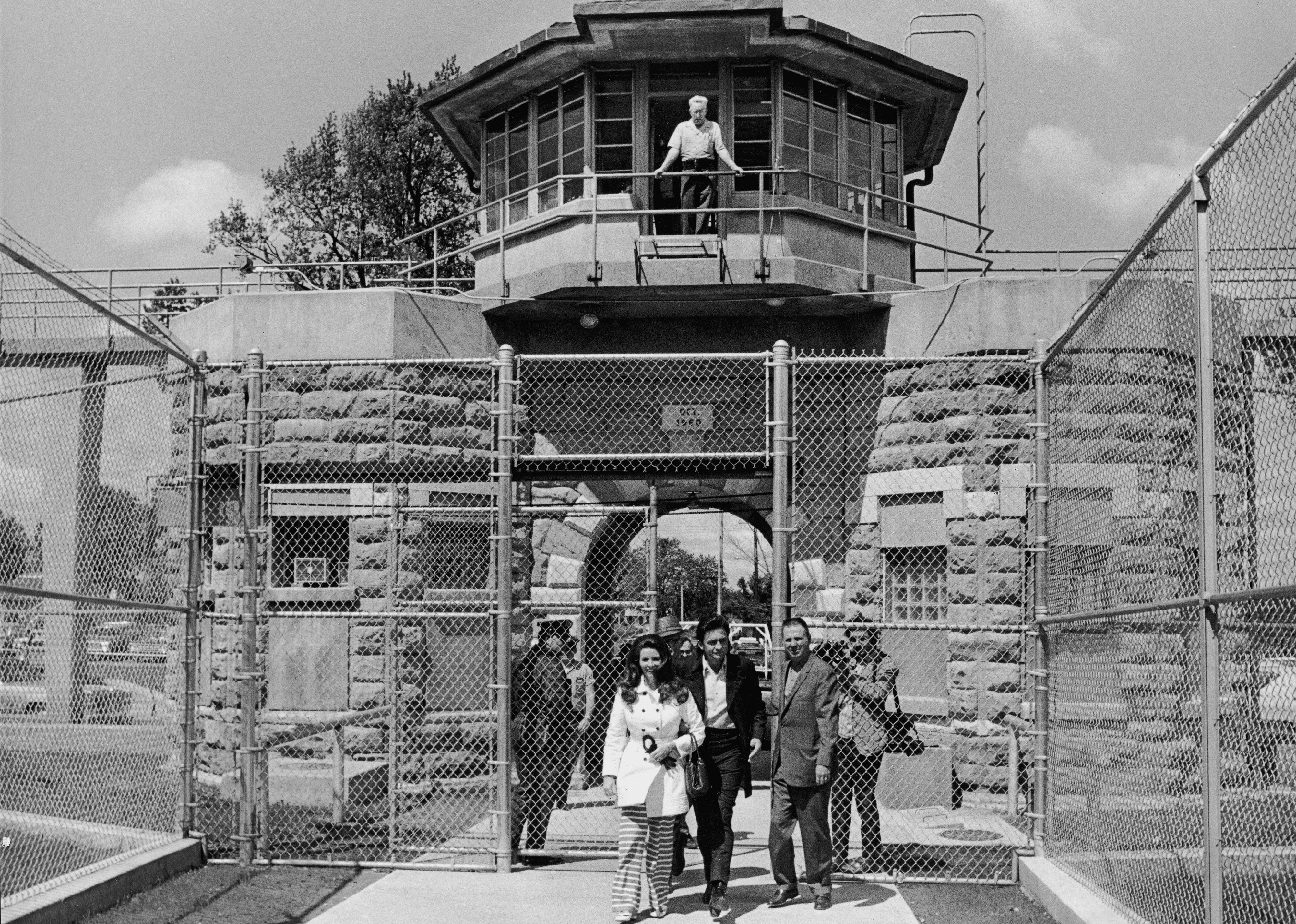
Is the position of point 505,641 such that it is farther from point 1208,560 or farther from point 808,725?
point 1208,560

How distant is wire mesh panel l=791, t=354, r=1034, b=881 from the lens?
1400cm

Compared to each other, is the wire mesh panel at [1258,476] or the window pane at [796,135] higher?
the window pane at [796,135]

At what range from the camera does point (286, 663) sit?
626 inches

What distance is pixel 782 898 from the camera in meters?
9.02

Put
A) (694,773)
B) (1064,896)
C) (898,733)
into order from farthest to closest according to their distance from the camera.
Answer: (898,733)
(694,773)
(1064,896)

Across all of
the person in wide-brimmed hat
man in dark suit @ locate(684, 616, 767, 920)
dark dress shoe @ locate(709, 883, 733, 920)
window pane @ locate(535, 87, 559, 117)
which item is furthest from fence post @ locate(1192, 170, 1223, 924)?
window pane @ locate(535, 87, 559, 117)

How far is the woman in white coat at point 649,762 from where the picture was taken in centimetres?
864

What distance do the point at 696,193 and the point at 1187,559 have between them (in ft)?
36.8

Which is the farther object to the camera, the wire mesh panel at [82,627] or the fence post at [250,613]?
the fence post at [250,613]

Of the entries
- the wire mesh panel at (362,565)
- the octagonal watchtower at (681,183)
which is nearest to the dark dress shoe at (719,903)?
the wire mesh panel at (362,565)

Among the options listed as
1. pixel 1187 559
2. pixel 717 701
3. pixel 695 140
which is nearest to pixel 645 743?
pixel 717 701

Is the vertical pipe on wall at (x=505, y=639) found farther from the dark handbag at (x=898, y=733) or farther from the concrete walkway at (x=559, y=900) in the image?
the dark handbag at (x=898, y=733)

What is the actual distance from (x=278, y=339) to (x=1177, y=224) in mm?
11165

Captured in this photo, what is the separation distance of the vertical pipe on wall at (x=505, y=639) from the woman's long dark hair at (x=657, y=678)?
1.01 metres
